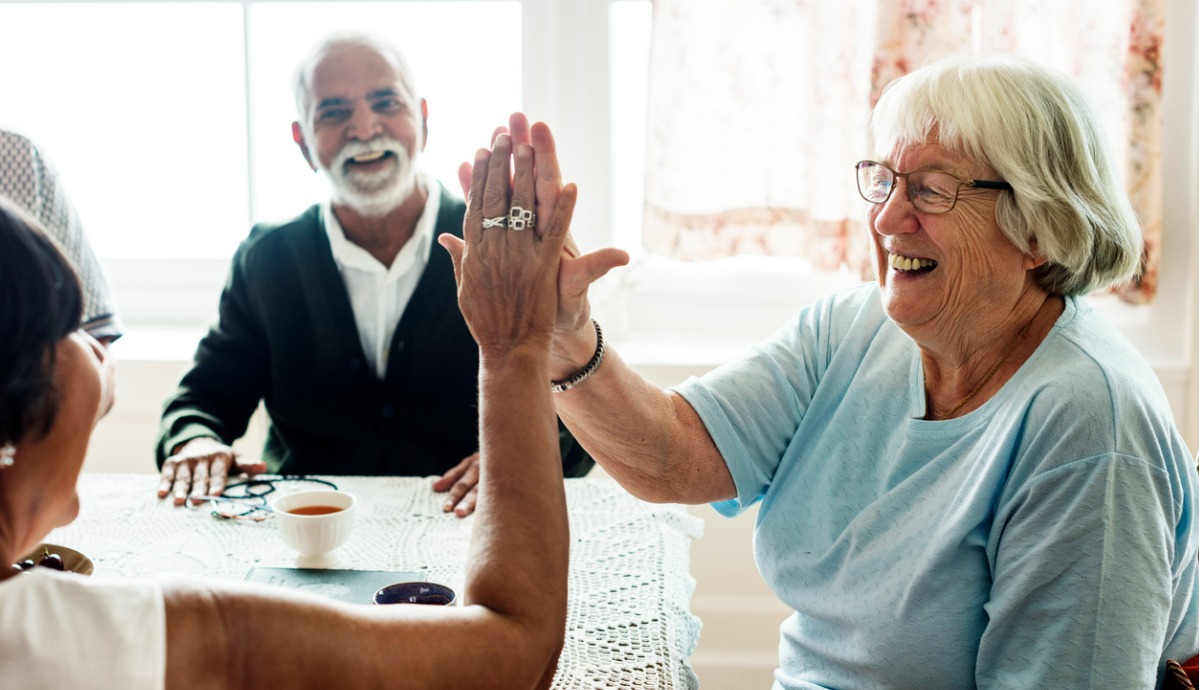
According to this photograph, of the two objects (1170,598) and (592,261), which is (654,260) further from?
(1170,598)

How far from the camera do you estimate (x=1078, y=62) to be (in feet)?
8.68

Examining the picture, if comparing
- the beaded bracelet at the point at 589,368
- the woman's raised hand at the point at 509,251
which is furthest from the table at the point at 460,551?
the woman's raised hand at the point at 509,251

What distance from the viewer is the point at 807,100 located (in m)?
2.82

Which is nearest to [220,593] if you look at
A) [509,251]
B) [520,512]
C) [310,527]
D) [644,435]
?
[520,512]

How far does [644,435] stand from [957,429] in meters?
0.42

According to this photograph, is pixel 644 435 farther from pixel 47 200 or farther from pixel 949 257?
pixel 47 200

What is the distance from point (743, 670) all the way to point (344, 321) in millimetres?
1372

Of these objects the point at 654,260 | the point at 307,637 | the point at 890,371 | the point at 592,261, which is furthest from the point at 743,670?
the point at 307,637

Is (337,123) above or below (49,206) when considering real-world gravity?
above

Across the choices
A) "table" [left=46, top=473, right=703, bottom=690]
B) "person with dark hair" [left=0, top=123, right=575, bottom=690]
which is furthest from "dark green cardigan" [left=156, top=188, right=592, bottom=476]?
"person with dark hair" [left=0, top=123, right=575, bottom=690]

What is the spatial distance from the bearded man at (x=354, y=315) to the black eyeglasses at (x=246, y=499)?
1.11 feet

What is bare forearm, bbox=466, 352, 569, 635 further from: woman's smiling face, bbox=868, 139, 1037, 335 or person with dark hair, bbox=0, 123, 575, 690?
woman's smiling face, bbox=868, 139, 1037, 335

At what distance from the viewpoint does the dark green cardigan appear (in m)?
2.34

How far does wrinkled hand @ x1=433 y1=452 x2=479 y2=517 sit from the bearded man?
352 millimetres
